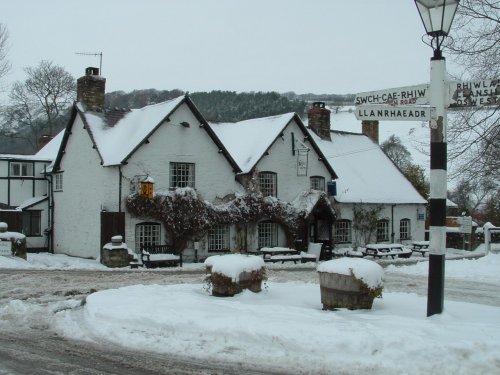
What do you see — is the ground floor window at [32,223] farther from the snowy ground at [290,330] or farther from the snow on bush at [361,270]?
the snow on bush at [361,270]

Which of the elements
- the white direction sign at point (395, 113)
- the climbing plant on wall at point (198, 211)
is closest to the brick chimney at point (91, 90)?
the climbing plant on wall at point (198, 211)

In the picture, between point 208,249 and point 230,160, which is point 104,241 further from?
point 230,160

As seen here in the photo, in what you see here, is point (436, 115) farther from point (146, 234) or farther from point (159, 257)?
point (146, 234)

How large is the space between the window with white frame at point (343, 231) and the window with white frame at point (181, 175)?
30.8 feet

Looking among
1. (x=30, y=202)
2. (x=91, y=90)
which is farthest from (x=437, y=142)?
(x=30, y=202)

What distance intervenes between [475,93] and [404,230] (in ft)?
89.2

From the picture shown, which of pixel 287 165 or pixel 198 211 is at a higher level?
pixel 287 165

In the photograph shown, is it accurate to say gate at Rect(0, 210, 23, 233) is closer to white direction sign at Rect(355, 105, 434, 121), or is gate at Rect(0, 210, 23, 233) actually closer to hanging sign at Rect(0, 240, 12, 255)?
hanging sign at Rect(0, 240, 12, 255)

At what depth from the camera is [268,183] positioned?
29.0 m

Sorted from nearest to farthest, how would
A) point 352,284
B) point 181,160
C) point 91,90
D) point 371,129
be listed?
1. point 352,284
2. point 181,160
3. point 91,90
4. point 371,129

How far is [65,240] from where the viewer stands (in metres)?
27.7

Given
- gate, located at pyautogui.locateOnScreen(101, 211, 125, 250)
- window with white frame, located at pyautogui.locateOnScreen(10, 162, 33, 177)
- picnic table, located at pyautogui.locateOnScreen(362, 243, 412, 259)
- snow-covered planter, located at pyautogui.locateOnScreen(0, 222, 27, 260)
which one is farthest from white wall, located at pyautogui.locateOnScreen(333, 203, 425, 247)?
window with white frame, located at pyautogui.locateOnScreen(10, 162, 33, 177)

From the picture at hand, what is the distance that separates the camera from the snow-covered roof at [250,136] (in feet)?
94.1

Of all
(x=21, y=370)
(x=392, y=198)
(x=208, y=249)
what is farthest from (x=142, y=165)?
(x=21, y=370)
